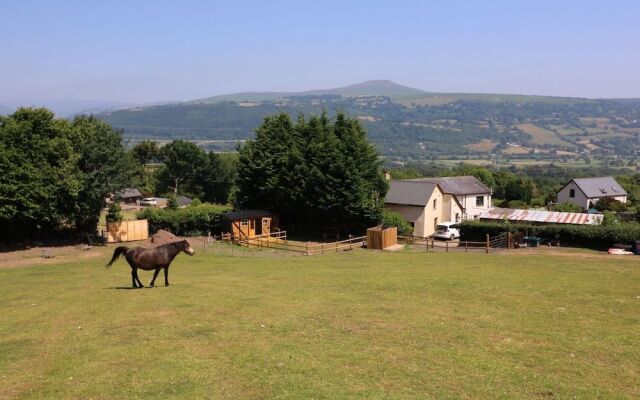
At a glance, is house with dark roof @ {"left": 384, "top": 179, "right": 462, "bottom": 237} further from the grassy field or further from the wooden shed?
the grassy field

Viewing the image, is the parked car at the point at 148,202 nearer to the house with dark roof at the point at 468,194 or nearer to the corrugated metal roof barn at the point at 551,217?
the house with dark roof at the point at 468,194

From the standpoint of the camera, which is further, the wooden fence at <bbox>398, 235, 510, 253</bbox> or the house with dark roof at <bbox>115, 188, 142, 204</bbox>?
the house with dark roof at <bbox>115, 188, 142, 204</bbox>

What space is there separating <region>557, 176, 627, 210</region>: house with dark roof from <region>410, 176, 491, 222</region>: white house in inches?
812

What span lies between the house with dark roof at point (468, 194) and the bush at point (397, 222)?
37.4 ft

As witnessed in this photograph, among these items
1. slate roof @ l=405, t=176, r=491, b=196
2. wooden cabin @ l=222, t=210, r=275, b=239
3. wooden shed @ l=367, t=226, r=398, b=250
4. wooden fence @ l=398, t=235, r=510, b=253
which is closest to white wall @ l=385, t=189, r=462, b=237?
slate roof @ l=405, t=176, r=491, b=196

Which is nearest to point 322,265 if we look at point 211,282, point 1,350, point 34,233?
point 211,282

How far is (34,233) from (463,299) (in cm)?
3819

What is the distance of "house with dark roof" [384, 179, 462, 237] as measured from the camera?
192ft

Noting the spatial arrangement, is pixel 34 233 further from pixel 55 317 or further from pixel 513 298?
pixel 513 298

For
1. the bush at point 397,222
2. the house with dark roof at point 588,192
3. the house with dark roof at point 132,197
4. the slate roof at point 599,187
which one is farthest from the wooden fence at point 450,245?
the house with dark roof at point 132,197

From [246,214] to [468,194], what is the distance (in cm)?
2945

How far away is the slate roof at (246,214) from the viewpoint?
5119 centimetres

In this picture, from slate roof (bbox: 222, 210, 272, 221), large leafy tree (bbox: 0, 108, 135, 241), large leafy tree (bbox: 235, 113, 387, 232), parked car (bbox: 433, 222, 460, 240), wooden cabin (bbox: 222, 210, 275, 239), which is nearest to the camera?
large leafy tree (bbox: 0, 108, 135, 241)

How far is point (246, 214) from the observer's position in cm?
5266
